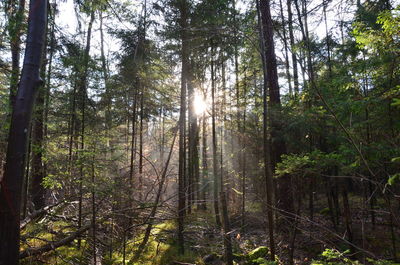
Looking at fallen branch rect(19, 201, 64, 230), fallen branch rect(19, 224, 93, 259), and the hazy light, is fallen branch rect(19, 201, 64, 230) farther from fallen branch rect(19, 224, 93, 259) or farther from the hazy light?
the hazy light

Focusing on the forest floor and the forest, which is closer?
the forest

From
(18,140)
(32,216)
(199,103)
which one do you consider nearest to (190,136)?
(199,103)

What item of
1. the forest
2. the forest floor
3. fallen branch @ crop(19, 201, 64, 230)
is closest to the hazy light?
the forest

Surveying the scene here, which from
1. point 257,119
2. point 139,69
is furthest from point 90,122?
point 257,119

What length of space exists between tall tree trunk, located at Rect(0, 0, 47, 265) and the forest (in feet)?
0.05

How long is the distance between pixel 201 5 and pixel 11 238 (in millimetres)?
8643

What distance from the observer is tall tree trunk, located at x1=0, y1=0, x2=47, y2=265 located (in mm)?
2967

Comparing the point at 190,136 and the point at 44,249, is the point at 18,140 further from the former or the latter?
the point at 190,136

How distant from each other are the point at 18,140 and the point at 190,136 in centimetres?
1034

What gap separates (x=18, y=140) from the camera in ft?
10.2

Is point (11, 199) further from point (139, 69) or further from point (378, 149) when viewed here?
point (139, 69)

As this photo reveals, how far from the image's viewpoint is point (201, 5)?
8.66 meters

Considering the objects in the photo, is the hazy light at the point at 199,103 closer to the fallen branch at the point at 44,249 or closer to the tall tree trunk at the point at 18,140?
the fallen branch at the point at 44,249

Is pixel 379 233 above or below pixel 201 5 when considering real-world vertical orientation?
below
